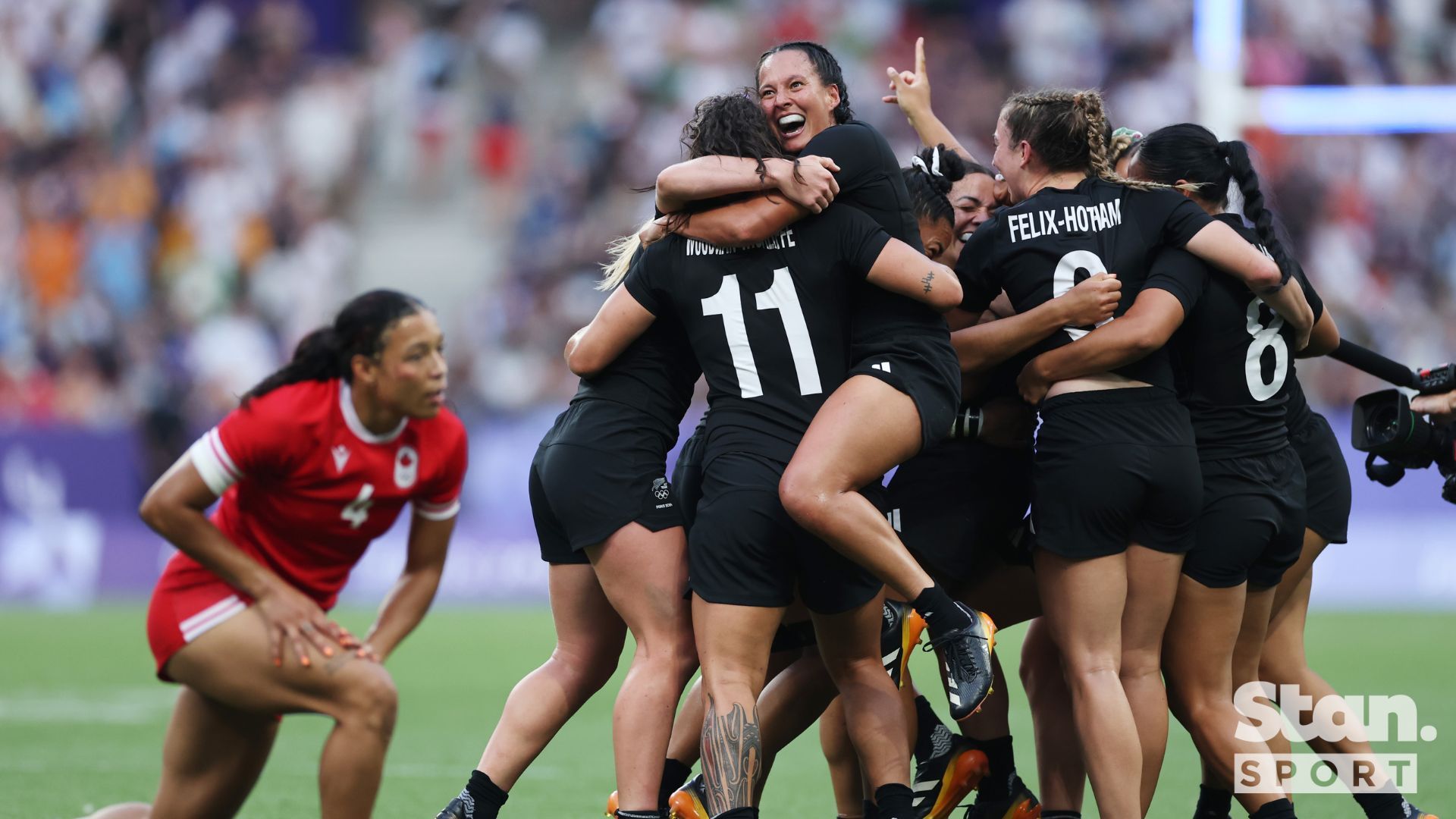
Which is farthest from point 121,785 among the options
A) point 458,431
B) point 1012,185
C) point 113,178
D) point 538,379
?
point 113,178

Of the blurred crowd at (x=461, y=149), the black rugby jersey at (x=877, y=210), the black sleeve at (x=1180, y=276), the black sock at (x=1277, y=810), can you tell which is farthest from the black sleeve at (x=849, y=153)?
the blurred crowd at (x=461, y=149)

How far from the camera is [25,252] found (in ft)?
58.9

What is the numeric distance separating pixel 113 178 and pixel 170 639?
1453 cm

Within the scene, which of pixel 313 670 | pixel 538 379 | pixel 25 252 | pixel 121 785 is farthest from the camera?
pixel 25 252

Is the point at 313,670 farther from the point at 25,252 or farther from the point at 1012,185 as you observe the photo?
the point at 25,252

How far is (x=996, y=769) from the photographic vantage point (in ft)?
18.5

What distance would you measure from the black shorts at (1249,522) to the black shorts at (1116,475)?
104 mm

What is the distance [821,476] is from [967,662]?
673 mm

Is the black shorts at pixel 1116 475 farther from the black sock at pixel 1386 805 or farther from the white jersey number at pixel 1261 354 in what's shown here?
the black sock at pixel 1386 805

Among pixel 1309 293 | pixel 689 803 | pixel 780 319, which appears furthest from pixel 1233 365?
pixel 689 803

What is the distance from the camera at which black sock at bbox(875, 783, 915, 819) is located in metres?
4.83

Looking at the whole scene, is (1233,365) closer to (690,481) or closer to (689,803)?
(690,481)

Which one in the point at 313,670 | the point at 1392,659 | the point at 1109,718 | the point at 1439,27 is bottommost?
the point at 1392,659

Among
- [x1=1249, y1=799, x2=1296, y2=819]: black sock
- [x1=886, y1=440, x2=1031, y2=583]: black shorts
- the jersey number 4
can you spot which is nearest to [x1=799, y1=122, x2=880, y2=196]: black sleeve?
the jersey number 4
